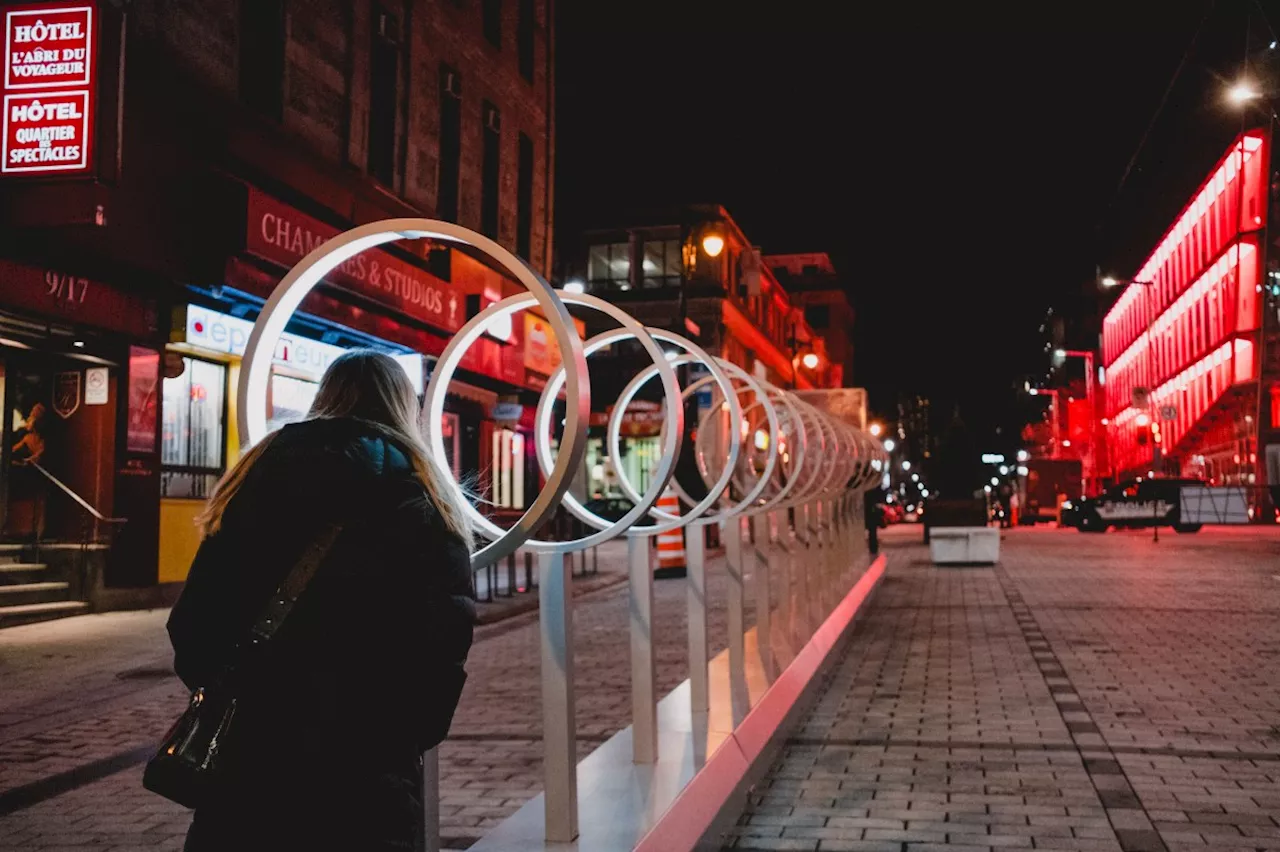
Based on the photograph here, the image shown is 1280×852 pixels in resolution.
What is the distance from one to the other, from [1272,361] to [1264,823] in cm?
4242

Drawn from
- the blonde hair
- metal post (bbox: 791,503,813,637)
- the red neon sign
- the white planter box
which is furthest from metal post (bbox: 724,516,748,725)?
the white planter box

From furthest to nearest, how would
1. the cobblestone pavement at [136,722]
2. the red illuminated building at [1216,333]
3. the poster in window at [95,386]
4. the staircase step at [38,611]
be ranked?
the red illuminated building at [1216,333] → the poster in window at [95,386] → the staircase step at [38,611] → the cobblestone pavement at [136,722]

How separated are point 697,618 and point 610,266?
131 feet

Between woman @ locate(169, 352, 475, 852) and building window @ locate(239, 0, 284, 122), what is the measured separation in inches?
582

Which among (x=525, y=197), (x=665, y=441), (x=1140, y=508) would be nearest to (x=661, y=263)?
(x=525, y=197)

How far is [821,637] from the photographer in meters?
9.16

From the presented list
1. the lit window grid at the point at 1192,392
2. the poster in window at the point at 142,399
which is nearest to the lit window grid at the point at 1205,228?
the lit window grid at the point at 1192,392

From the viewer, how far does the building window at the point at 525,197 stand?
25609mm

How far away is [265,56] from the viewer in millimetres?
16094

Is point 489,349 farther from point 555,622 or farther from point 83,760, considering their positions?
point 555,622

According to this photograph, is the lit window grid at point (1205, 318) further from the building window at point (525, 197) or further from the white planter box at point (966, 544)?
the building window at point (525, 197)

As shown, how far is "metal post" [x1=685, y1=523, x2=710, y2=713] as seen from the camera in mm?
5773

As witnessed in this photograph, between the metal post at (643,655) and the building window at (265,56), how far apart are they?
516 inches

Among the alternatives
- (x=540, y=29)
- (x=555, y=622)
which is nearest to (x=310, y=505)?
(x=555, y=622)
